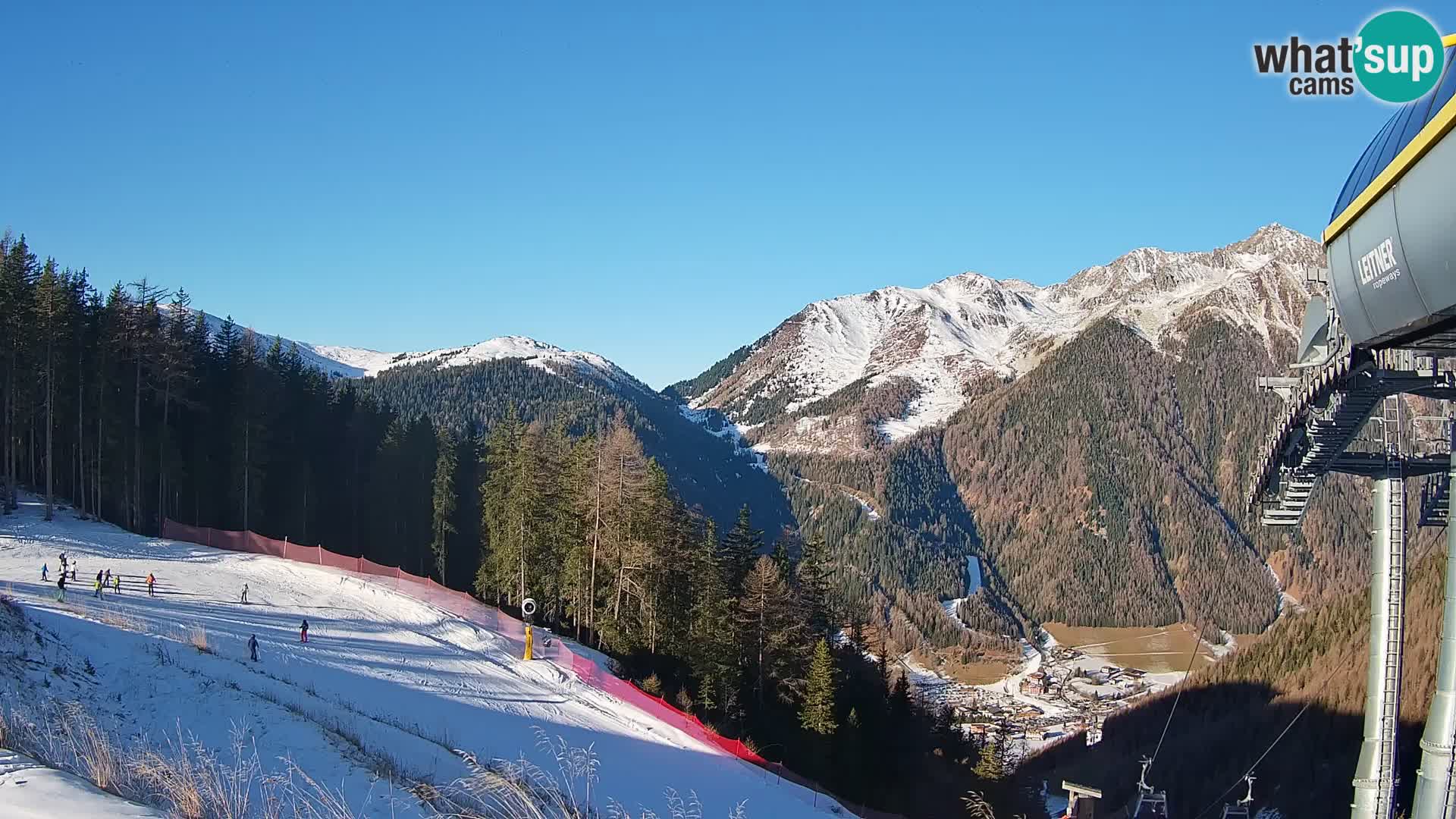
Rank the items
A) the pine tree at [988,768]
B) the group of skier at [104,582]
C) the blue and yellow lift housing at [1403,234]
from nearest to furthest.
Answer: the blue and yellow lift housing at [1403,234], the group of skier at [104,582], the pine tree at [988,768]

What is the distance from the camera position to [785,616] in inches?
1515

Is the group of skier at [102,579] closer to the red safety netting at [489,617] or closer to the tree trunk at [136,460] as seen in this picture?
the red safety netting at [489,617]

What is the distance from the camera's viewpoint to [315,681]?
68.7 ft

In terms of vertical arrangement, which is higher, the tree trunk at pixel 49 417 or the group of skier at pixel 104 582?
the tree trunk at pixel 49 417

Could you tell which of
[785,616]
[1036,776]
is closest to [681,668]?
[785,616]

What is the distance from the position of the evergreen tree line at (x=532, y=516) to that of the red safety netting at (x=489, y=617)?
396cm

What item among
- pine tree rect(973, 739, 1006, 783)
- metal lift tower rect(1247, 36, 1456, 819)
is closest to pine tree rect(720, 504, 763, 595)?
pine tree rect(973, 739, 1006, 783)

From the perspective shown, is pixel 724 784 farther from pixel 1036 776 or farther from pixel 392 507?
pixel 1036 776

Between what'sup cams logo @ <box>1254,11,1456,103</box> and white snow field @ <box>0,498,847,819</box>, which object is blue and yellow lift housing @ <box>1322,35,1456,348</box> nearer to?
what'sup cams logo @ <box>1254,11,1456,103</box>

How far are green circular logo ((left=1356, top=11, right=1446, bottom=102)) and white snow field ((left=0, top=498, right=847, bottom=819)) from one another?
38.9 ft

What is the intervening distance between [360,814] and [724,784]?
51.8 ft

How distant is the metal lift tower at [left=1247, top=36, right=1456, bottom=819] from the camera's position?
26.0 feet

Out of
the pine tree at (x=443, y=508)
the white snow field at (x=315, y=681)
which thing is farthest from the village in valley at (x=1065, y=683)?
the white snow field at (x=315, y=681)

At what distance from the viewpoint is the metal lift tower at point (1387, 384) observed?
793 centimetres
